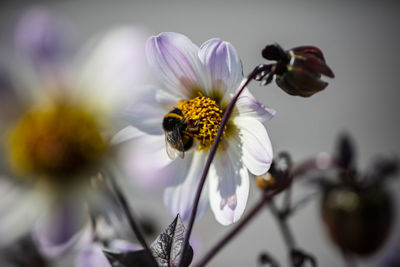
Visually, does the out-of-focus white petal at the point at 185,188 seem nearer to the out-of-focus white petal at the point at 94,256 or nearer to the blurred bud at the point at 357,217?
the out-of-focus white petal at the point at 94,256

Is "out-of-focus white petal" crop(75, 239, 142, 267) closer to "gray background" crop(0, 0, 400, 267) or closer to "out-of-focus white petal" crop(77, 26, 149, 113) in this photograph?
"out-of-focus white petal" crop(77, 26, 149, 113)

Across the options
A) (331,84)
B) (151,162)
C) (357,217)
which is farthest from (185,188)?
(331,84)

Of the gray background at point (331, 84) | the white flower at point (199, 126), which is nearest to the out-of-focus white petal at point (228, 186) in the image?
the white flower at point (199, 126)

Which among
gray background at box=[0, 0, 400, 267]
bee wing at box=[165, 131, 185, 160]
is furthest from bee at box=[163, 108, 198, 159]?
gray background at box=[0, 0, 400, 267]

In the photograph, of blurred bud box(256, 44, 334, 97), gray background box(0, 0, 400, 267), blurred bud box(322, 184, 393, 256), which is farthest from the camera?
gray background box(0, 0, 400, 267)

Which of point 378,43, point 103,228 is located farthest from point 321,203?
point 378,43

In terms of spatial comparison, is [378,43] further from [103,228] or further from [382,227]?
[103,228]
